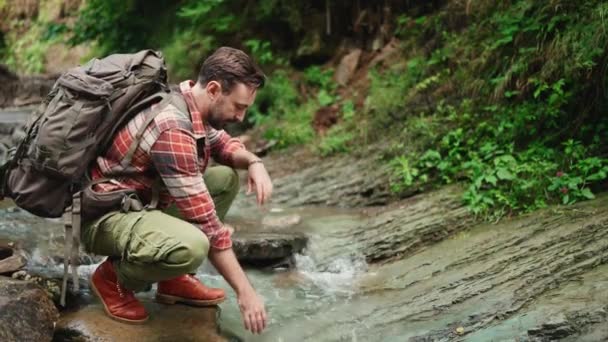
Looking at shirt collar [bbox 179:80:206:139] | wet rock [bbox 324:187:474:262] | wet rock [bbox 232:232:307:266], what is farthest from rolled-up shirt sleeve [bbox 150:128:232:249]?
wet rock [bbox 324:187:474:262]

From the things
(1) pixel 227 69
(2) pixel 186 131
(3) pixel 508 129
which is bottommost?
(3) pixel 508 129

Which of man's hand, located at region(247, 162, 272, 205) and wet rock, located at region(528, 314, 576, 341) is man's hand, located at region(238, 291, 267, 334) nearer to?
man's hand, located at region(247, 162, 272, 205)

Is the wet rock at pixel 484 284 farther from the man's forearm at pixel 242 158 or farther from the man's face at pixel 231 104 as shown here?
the man's face at pixel 231 104

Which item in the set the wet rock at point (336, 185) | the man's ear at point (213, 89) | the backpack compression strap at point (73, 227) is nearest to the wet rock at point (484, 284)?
the wet rock at point (336, 185)

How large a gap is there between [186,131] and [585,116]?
13.6 feet

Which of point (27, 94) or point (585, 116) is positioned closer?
point (585, 116)

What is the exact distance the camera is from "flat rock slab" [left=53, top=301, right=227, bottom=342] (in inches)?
132

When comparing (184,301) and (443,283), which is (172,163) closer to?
(184,301)

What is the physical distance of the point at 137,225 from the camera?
3207mm

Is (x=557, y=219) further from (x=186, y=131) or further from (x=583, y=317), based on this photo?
(x=186, y=131)

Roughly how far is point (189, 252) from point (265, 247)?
81.7 inches

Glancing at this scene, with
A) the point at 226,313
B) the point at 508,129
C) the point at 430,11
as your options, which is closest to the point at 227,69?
the point at 226,313

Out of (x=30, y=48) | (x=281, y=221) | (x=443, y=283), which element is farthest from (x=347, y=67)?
(x=30, y=48)

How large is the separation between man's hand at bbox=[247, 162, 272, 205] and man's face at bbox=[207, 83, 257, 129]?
0.40 meters
